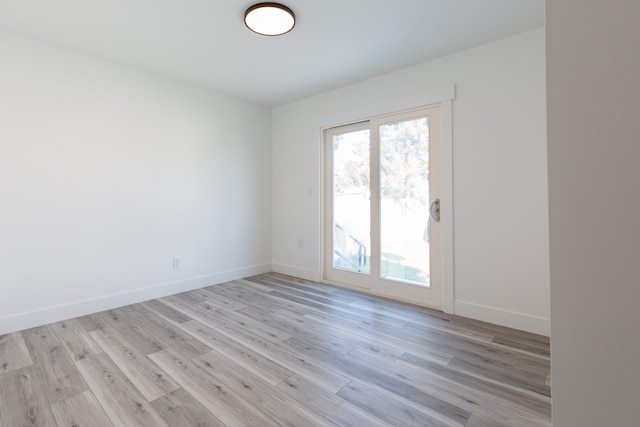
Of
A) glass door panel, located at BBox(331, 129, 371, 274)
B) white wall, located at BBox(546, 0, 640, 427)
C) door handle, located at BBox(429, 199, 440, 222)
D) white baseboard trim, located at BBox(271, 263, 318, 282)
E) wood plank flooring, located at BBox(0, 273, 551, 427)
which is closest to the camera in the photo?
white wall, located at BBox(546, 0, 640, 427)

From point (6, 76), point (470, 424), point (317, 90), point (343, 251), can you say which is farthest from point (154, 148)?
point (470, 424)

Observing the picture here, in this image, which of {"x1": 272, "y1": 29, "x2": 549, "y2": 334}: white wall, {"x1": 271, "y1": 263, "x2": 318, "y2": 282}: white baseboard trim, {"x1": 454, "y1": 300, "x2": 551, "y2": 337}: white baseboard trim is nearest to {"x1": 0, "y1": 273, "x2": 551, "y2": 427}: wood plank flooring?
{"x1": 454, "y1": 300, "x2": 551, "y2": 337}: white baseboard trim

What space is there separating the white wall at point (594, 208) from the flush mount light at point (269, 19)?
1.84m

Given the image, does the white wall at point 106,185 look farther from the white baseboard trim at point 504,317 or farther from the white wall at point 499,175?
the white baseboard trim at point 504,317

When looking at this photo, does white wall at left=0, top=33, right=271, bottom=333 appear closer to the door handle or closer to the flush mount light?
the flush mount light

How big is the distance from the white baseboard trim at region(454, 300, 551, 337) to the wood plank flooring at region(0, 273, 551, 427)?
96 millimetres

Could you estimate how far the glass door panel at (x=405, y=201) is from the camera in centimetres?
299

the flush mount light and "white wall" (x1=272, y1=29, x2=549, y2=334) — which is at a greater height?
the flush mount light

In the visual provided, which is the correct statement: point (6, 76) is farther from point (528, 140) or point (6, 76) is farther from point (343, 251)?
point (528, 140)

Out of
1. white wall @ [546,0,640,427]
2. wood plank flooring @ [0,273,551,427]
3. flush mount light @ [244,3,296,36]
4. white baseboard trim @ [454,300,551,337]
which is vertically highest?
flush mount light @ [244,3,296,36]

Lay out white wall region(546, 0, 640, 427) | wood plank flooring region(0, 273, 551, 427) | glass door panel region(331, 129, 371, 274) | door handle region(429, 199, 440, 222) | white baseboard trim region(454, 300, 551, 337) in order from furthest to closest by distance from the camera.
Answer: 1. glass door panel region(331, 129, 371, 274)
2. door handle region(429, 199, 440, 222)
3. white baseboard trim region(454, 300, 551, 337)
4. wood plank flooring region(0, 273, 551, 427)
5. white wall region(546, 0, 640, 427)

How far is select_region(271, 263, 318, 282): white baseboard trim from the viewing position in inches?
156

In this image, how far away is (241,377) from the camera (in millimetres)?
1741

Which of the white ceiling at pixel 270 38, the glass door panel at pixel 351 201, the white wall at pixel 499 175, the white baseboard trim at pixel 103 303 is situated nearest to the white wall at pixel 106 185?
the white baseboard trim at pixel 103 303
